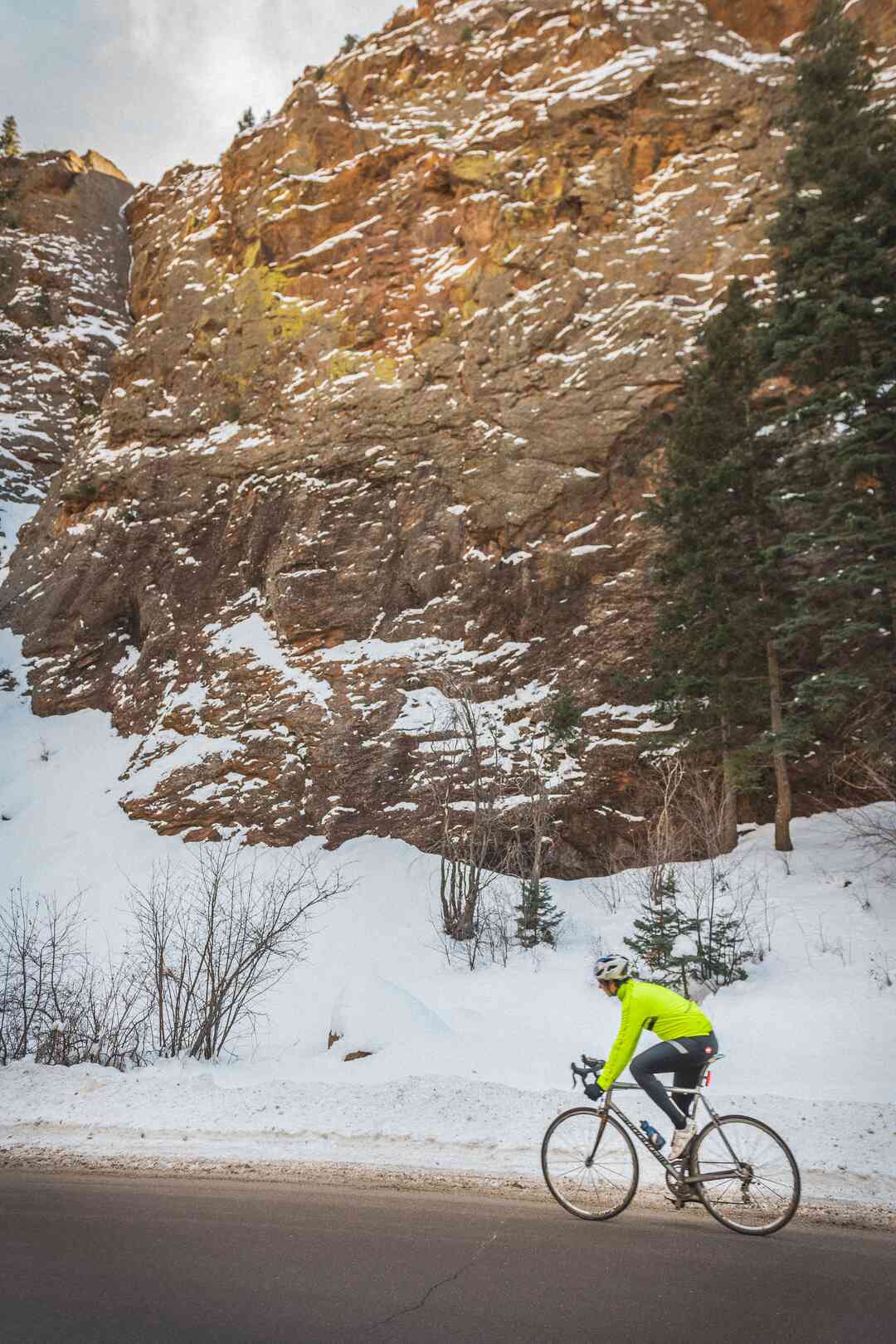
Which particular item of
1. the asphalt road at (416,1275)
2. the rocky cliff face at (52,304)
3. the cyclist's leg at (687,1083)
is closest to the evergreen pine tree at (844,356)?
the cyclist's leg at (687,1083)

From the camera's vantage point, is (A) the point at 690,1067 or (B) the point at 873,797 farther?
(B) the point at 873,797

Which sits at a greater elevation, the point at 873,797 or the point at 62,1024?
the point at 873,797

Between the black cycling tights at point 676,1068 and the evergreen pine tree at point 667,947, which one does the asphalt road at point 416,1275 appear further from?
the evergreen pine tree at point 667,947

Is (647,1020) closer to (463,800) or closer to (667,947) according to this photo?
(667,947)

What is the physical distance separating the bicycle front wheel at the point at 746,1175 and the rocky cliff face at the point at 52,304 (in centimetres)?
3846

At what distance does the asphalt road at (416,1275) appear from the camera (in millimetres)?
4000

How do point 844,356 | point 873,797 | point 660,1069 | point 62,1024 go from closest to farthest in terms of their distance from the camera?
point 660,1069
point 62,1024
point 844,356
point 873,797

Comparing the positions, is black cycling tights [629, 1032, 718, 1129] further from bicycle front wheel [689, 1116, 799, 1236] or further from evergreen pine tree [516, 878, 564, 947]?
evergreen pine tree [516, 878, 564, 947]

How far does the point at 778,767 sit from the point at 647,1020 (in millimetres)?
12359

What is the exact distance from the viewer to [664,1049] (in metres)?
5.64

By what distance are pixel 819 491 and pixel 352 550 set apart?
14881 mm

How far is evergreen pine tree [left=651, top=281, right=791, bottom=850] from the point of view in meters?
17.2

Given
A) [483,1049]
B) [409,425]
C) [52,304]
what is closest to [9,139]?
[52,304]

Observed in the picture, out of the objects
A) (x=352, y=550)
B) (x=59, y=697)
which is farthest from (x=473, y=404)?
(x=59, y=697)
